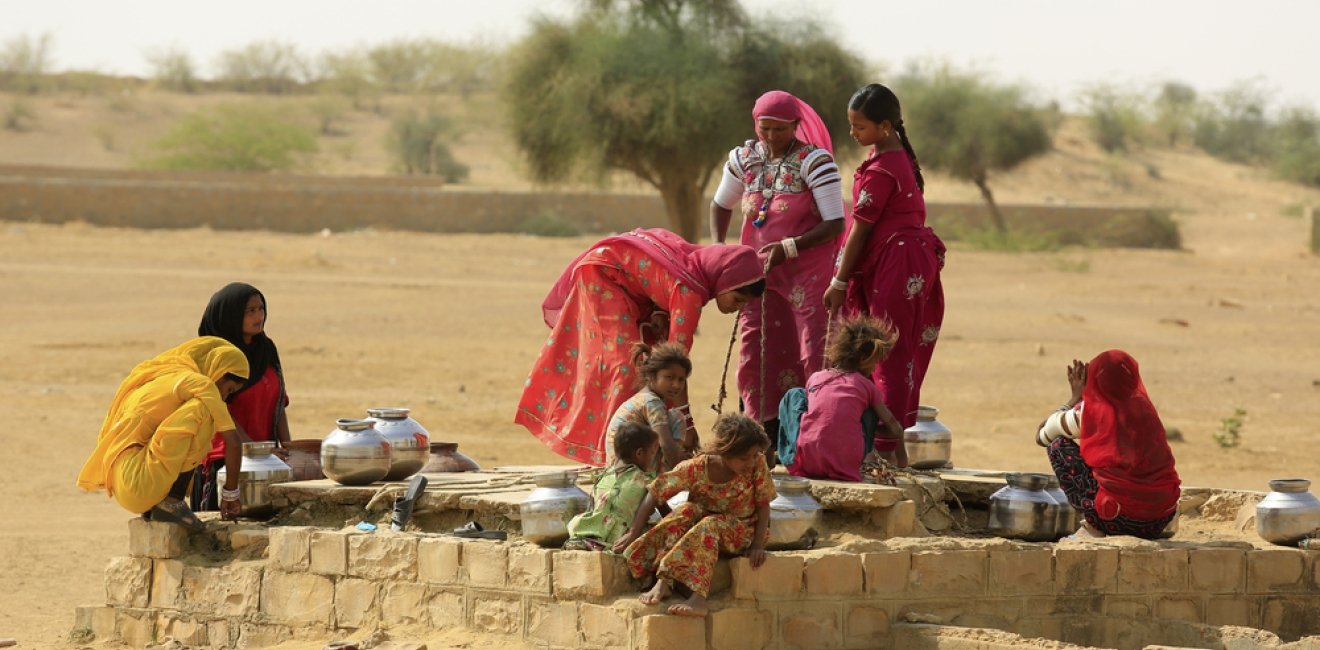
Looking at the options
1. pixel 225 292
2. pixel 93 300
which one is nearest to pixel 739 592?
pixel 225 292

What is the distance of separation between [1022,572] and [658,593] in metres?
1.43

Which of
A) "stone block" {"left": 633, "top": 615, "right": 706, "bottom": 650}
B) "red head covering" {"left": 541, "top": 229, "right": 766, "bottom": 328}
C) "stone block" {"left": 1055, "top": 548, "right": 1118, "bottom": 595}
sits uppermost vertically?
"red head covering" {"left": 541, "top": 229, "right": 766, "bottom": 328}

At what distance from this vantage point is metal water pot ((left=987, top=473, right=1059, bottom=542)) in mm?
6949

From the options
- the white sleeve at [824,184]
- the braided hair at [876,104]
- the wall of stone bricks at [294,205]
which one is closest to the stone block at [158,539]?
the white sleeve at [824,184]

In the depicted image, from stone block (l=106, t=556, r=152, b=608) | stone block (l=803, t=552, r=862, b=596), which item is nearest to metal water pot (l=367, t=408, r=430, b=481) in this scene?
stone block (l=106, t=556, r=152, b=608)

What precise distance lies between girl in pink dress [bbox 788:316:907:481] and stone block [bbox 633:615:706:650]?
1136mm

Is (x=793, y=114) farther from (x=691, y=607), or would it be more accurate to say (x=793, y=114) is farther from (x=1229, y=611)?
(x=1229, y=611)

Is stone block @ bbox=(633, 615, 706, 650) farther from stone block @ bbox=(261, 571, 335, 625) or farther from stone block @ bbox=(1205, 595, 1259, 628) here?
stone block @ bbox=(1205, 595, 1259, 628)

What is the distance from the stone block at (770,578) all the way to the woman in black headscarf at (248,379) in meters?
2.45

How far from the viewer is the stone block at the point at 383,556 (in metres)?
6.54

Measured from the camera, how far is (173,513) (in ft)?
23.2

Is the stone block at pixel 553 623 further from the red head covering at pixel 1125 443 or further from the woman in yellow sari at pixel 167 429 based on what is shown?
the red head covering at pixel 1125 443

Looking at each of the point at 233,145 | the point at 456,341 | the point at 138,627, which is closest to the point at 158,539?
the point at 138,627

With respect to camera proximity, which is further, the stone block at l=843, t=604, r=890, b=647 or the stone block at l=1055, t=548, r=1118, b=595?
the stone block at l=1055, t=548, r=1118, b=595
